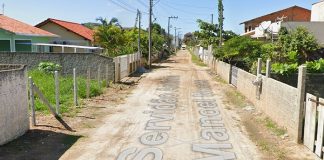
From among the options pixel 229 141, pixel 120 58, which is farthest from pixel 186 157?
pixel 120 58

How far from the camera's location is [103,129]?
989 cm

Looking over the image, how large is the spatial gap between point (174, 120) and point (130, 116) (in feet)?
5.00

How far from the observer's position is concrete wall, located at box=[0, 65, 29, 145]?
26.0 feet

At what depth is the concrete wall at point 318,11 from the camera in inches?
1339

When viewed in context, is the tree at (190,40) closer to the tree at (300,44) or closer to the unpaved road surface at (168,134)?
the tree at (300,44)

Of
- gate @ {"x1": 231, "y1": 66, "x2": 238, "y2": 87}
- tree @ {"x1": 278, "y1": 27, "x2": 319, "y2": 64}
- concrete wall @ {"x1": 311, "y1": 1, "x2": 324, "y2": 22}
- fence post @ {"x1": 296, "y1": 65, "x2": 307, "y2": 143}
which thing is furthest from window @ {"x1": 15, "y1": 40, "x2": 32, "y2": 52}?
concrete wall @ {"x1": 311, "y1": 1, "x2": 324, "y2": 22}

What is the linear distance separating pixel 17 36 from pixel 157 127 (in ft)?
58.2

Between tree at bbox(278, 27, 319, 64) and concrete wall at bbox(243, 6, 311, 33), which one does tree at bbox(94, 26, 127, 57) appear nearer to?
tree at bbox(278, 27, 319, 64)

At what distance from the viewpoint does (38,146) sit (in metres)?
8.14

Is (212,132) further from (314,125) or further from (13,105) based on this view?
(13,105)

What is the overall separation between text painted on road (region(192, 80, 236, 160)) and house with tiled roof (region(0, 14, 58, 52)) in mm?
14131

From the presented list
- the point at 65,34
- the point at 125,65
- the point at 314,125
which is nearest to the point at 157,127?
the point at 314,125

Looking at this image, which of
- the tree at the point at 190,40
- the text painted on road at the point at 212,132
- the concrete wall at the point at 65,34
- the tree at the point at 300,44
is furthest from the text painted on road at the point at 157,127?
the tree at the point at 190,40

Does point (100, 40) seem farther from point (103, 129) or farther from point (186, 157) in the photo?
point (186, 157)
